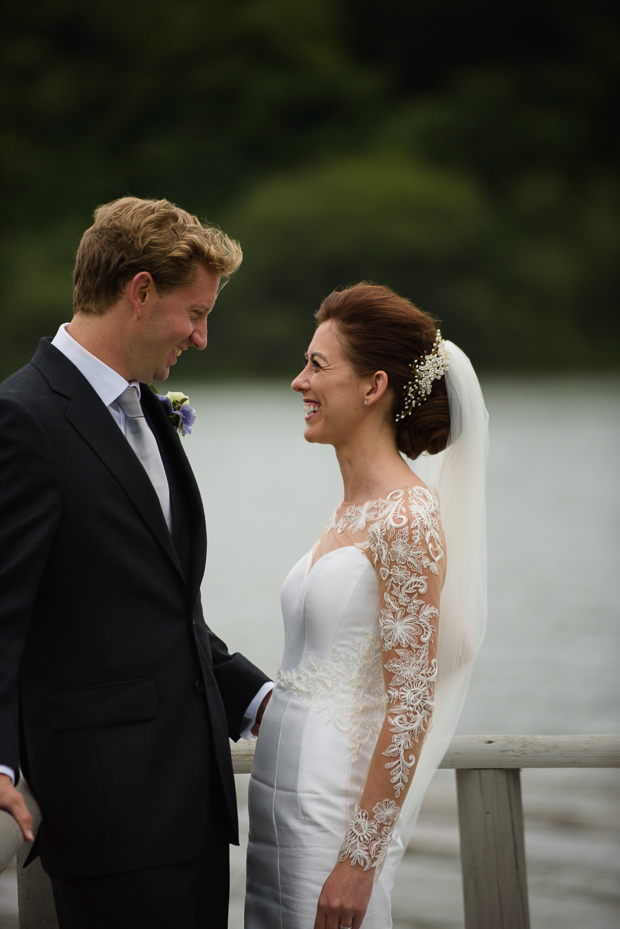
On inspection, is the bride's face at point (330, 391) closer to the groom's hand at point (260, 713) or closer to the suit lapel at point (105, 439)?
the suit lapel at point (105, 439)

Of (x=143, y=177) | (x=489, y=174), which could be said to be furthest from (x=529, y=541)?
(x=143, y=177)

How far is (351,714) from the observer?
1.86m

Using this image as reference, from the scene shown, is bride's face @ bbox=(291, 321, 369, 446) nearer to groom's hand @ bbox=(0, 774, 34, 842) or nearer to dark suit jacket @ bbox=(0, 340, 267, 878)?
dark suit jacket @ bbox=(0, 340, 267, 878)

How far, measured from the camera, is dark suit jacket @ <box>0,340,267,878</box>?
1.58m

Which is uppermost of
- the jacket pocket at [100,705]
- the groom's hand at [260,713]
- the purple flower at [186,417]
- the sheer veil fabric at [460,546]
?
the purple flower at [186,417]

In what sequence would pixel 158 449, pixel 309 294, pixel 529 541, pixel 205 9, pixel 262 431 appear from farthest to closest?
1. pixel 262 431
2. pixel 205 9
3. pixel 529 541
4. pixel 309 294
5. pixel 158 449

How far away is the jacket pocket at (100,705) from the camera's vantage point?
5.19 feet

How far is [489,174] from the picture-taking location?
117ft

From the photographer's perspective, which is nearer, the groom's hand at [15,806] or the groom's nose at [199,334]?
the groom's hand at [15,806]

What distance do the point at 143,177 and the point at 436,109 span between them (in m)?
11.6

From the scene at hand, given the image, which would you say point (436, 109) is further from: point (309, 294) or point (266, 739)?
point (266, 739)

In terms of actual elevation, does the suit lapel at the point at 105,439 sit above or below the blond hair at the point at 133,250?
below

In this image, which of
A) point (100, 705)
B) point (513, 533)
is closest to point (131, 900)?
point (100, 705)

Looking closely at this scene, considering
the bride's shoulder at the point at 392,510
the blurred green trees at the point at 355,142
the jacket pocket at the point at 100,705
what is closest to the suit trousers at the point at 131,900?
the jacket pocket at the point at 100,705
